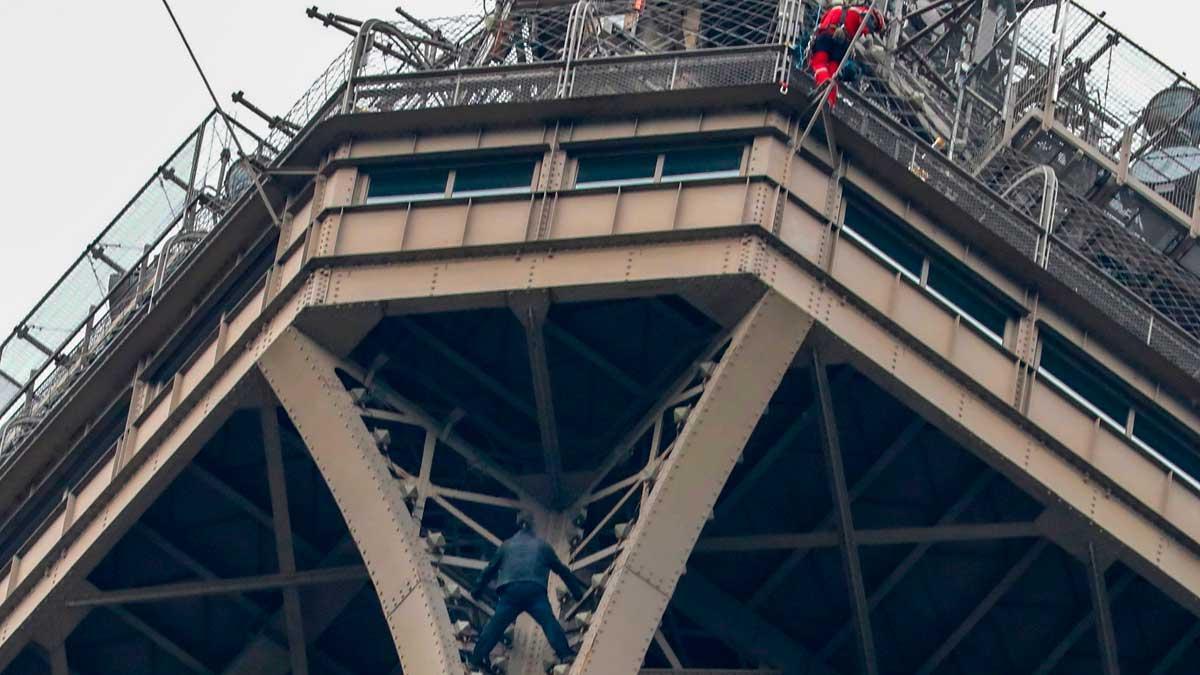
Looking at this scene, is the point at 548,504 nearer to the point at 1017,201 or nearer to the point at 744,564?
the point at 744,564

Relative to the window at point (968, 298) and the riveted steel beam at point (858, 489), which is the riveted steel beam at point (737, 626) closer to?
the riveted steel beam at point (858, 489)

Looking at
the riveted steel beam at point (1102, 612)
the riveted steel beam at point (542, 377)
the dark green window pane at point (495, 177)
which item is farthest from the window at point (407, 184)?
the riveted steel beam at point (1102, 612)

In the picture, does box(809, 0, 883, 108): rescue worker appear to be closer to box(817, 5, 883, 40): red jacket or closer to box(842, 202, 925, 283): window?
box(817, 5, 883, 40): red jacket

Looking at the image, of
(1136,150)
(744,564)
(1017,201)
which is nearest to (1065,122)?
(1136,150)

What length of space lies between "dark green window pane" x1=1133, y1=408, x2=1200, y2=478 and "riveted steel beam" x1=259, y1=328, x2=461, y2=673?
1025 cm

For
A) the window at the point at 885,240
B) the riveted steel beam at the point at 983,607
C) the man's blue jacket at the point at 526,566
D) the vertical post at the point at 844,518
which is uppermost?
the window at the point at 885,240

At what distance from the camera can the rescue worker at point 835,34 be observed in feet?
153

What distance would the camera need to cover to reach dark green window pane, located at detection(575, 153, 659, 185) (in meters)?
45.7

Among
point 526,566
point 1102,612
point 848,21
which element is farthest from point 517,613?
point 848,21

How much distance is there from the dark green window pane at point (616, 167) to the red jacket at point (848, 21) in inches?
124

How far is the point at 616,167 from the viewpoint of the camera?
151 feet

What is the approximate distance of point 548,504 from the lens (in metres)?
46.4

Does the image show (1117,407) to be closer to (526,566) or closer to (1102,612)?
(1102,612)

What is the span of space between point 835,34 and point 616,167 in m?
3.65
